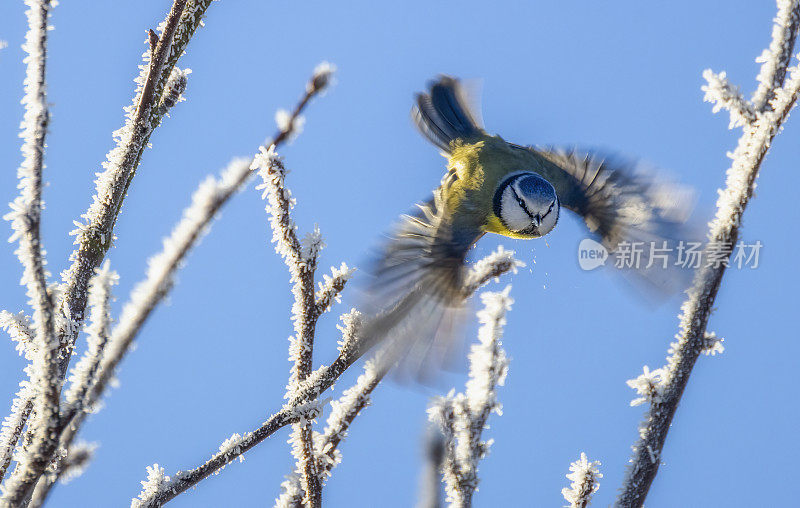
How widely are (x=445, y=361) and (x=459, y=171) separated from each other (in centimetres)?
151

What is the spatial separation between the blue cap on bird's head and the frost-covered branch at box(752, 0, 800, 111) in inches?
48.8

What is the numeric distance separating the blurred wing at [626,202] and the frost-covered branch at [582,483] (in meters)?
0.89

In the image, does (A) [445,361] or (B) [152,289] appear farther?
(A) [445,361]

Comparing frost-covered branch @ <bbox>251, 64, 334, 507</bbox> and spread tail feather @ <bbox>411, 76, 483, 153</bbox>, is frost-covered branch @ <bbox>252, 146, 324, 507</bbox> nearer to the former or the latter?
frost-covered branch @ <bbox>251, 64, 334, 507</bbox>

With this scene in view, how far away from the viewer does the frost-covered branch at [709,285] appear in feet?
4.00

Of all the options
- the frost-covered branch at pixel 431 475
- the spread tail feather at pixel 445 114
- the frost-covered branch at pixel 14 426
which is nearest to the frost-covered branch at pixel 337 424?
the frost-covered branch at pixel 431 475

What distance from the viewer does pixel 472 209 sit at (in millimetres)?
2660

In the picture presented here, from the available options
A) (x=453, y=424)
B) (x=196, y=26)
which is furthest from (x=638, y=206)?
(x=196, y=26)

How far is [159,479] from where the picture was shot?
1047mm

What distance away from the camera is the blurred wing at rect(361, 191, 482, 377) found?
1.47 meters

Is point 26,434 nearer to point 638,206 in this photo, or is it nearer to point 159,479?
point 159,479

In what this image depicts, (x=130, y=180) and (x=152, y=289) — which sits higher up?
(x=130, y=180)

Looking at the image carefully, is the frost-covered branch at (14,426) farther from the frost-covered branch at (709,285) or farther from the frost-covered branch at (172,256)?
the frost-covered branch at (709,285)

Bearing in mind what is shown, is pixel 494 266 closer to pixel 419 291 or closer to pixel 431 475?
pixel 431 475
